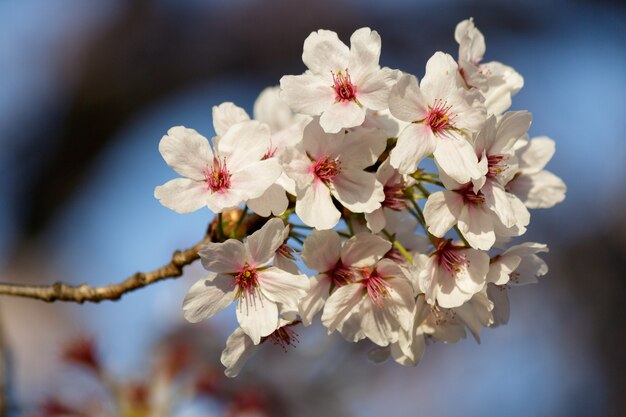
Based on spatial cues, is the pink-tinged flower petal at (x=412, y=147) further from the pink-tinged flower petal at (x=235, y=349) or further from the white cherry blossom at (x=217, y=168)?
the pink-tinged flower petal at (x=235, y=349)

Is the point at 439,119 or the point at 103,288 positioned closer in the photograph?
the point at 439,119

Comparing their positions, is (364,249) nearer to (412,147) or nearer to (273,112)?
(412,147)

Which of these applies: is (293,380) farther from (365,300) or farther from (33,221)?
(33,221)

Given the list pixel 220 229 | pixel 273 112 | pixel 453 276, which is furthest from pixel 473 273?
pixel 273 112

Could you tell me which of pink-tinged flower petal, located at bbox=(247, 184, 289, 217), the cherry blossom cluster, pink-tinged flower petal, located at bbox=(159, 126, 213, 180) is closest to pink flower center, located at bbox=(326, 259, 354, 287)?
the cherry blossom cluster

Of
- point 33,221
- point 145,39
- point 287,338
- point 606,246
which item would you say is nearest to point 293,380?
point 287,338

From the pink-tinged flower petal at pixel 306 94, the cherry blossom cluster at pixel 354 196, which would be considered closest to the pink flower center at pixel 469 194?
the cherry blossom cluster at pixel 354 196

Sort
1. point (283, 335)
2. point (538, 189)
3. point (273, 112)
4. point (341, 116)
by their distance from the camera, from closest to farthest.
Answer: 1. point (341, 116)
2. point (283, 335)
3. point (538, 189)
4. point (273, 112)
